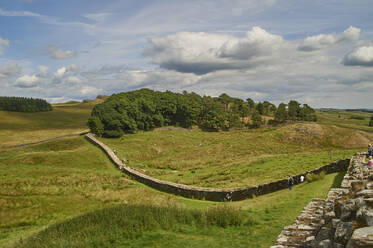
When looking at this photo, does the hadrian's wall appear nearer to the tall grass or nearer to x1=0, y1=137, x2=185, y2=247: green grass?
x1=0, y1=137, x2=185, y2=247: green grass

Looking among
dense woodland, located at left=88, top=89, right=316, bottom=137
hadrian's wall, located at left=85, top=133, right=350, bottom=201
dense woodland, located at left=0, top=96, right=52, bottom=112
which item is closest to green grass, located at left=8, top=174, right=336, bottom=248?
hadrian's wall, located at left=85, top=133, right=350, bottom=201

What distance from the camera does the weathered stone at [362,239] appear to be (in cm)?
396

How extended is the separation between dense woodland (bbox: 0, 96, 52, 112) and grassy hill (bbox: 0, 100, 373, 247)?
343 ft

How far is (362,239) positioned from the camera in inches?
159

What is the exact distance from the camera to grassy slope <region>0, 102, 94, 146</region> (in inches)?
3310

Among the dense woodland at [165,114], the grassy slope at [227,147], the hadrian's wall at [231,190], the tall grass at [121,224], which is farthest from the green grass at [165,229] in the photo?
the dense woodland at [165,114]

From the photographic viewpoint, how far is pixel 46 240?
9883mm

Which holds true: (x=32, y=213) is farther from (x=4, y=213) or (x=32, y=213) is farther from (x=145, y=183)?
(x=145, y=183)

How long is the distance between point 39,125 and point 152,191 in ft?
344

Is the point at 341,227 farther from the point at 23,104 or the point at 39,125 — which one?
the point at 23,104

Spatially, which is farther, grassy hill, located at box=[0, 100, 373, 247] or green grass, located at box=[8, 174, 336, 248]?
grassy hill, located at box=[0, 100, 373, 247]

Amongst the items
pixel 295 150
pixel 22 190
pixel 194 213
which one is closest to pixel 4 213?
pixel 22 190

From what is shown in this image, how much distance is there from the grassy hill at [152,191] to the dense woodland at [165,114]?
6580 mm

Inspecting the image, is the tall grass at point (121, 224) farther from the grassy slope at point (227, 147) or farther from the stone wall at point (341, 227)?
the grassy slope at point (227, 147)
